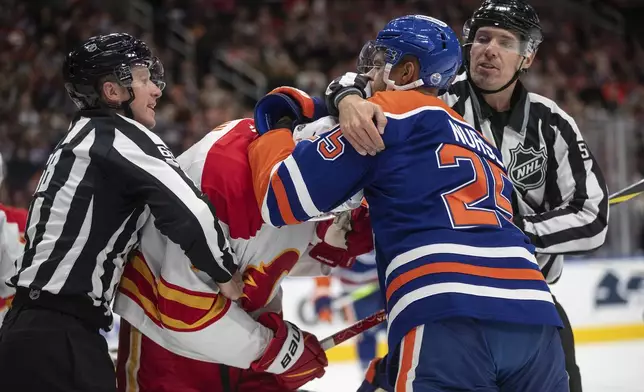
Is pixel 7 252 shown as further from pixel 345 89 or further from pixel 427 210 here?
pixel 427 210

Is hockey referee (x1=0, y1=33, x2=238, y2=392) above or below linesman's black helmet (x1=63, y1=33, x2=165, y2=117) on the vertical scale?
below

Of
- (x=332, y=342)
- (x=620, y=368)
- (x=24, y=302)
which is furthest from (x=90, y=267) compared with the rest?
(x=620, y=368)

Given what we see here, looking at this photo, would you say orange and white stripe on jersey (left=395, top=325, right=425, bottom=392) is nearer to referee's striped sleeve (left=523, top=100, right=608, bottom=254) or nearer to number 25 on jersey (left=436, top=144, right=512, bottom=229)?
number 25 on jersey (left=436, top=144, right=512, bottom=229)

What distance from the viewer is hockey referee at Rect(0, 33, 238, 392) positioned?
7.55 feet

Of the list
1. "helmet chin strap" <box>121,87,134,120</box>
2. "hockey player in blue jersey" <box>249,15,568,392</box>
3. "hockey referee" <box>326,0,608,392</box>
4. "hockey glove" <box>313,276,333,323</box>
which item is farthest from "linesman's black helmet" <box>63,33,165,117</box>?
"hockey glove" <box>313,276,333,323</box>

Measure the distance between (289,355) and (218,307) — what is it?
0.27 metres

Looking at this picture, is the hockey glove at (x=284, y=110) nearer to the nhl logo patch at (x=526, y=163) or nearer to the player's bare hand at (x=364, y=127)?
the player's bare hand at (x=364, y=127)

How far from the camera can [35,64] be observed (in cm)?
879

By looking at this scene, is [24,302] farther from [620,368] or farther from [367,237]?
[620,368]

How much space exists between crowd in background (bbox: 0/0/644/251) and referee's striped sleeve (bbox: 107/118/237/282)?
17.3ft

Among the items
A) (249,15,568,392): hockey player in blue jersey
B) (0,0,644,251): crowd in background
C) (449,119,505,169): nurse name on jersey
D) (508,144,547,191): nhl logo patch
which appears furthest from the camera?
(0,0,644,251): crowd in background

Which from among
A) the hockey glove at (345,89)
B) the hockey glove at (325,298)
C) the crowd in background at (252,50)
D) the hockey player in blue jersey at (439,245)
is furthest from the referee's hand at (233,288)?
the crowd in background at (252,50)

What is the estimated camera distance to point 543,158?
9.64ft

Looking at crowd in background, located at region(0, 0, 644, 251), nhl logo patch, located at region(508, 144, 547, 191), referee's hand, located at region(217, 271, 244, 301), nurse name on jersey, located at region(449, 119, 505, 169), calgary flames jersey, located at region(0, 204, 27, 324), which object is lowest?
crowd in background, located at region(0, 0, 644, 251)
